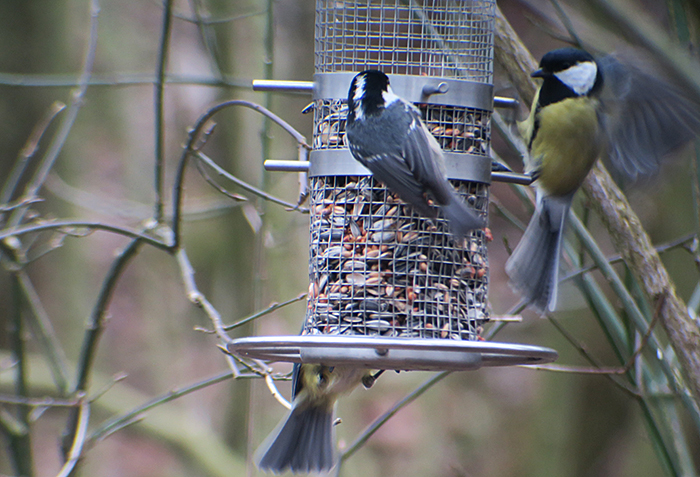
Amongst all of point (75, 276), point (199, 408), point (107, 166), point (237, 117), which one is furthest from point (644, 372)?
point (107, 166)

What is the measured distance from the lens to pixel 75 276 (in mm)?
6992

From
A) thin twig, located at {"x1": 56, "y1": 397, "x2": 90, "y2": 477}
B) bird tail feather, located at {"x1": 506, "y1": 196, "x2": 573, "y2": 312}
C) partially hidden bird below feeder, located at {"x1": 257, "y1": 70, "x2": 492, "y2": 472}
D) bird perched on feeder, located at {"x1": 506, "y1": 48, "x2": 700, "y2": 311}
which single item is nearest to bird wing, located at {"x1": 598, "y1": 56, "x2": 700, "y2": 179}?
bird perched on feeder, located at {"x1": 506, "y1": 48, "x2": 700, "y2": 311}

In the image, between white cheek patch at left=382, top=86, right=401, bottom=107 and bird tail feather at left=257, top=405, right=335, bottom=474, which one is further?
bird tail feather at left=257, top=405, right=335, bottom=474

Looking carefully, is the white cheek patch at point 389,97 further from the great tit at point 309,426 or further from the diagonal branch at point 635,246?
the great tit at point 309,426

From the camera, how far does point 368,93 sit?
2660 mm

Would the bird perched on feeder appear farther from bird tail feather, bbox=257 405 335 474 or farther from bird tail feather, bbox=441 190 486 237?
bird tail feather, bbox=257 405 335 474

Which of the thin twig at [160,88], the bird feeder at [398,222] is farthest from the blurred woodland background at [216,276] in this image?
the thin twig at [160,88]

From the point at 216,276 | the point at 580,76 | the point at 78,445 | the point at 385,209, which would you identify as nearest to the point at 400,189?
the point at 385,209

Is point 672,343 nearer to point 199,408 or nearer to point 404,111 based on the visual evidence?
point 404,111

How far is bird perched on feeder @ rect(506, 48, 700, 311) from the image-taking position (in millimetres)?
3203

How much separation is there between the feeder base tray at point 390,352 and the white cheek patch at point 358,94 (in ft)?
2.57

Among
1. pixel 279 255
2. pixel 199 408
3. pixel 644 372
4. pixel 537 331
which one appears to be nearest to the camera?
pixel 644 372

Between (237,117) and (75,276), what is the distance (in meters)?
2.00

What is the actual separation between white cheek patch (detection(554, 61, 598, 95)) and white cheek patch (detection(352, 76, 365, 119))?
103 centimetres
